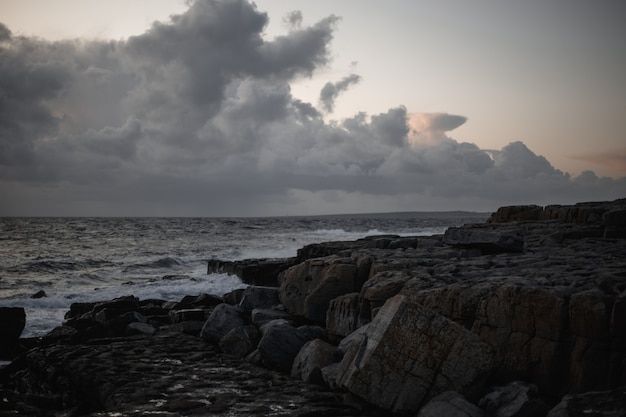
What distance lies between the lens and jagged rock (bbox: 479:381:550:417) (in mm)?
5102

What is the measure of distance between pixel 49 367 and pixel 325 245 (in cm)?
908

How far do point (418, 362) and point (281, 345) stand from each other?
268 centimetres

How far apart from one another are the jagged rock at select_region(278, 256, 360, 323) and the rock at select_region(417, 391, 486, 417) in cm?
434

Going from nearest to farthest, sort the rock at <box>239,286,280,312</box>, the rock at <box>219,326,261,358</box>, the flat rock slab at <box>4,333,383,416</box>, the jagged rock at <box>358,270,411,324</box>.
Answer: the flat rock slab at <box>4,333,383,416</box> → the jagged rock at <box>358,270,411,324</box> → the rock at <box>219,326,261,358</box> → the rock at <box>239,286,280,312</box>

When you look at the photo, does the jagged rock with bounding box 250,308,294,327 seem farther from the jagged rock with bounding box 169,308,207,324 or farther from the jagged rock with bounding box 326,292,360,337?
the jagged rock with bounding box 169,308,207,324

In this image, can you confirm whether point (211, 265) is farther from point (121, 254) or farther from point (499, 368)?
point (499, 368)

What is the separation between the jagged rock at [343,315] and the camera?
328 inches

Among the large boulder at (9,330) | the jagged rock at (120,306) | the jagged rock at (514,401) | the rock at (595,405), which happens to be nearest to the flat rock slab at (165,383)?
the jagged rock at (514,401)

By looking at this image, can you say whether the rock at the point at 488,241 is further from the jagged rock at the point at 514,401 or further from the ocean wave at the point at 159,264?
the ocean wave at the point at 159,264

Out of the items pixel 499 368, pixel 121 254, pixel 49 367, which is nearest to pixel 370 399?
pixel 499 368

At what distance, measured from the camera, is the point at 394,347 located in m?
5.79

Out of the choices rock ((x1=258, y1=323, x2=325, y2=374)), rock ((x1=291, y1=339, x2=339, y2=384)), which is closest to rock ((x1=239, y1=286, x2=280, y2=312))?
rock ((x1=258, y1=323, x2=325, y2=374))

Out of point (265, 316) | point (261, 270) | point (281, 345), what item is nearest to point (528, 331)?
point (281, 345)

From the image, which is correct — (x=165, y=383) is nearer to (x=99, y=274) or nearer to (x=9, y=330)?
(x=9, y=330)
